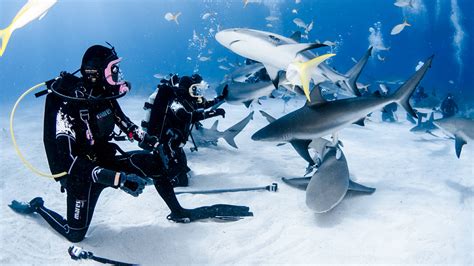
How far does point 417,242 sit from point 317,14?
104 metres

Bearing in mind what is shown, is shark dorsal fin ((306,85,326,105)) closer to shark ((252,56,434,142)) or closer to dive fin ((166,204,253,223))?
shark ((252,56,434,142))

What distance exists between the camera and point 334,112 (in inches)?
165

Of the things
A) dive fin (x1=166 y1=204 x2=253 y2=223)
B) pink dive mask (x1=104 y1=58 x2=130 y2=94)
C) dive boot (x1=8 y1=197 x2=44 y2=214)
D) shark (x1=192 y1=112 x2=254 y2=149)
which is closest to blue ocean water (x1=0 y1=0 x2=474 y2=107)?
shark (x1=192 y1=112 x2=254 y2=149)

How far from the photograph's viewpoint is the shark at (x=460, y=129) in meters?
5.57

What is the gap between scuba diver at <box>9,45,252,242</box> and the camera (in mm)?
3160

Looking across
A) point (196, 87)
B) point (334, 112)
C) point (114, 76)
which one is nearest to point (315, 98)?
point (334, 112)

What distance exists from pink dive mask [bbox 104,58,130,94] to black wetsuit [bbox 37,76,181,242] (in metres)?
0.32

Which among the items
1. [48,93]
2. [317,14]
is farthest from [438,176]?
[317,14]

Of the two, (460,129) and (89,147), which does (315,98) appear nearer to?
(89,147)

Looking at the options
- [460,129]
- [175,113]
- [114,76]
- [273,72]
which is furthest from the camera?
[460,129]

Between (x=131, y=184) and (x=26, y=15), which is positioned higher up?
(x=26, y=15)

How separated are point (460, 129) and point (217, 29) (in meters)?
29.5

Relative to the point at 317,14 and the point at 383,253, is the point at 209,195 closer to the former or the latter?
the point at 383,253

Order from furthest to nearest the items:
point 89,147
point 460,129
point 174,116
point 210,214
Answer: point 460,129, point 174,116, point 210,214, point 89,147
